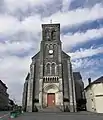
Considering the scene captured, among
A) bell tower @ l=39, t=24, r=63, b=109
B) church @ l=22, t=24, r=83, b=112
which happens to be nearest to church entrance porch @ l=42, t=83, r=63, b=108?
church @ l=22, t=24, r=83, b=112

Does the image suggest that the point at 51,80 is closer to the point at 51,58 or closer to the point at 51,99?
the point at 51,99

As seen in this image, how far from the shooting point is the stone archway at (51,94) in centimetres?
3944

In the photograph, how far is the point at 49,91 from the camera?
40.2 m

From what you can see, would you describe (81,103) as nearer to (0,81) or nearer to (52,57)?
(52,57)

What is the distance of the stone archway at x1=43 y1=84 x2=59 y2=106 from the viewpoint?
129 ft

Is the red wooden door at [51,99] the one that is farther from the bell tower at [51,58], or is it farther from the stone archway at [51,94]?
the bell tower at [51,58]

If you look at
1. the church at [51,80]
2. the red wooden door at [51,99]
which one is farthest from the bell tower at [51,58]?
the red wooden door at [51,99]

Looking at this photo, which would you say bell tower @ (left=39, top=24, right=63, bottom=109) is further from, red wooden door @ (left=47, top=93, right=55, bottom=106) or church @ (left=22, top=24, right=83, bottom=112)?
red wooden door @ (left=47, top=93, right=55, bottom=106)

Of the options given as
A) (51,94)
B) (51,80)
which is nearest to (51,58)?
(51,80)

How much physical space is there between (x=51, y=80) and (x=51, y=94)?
10.8 feet

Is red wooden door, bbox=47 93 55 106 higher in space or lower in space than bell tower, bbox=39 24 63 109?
lower

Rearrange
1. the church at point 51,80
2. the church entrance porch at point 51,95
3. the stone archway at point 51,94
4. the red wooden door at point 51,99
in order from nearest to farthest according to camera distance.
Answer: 1. the church at point 51,80
2. the church entrance porch at point 51,95
3. the stone archway at point 51,94
4. the red wooden door at point 51,99

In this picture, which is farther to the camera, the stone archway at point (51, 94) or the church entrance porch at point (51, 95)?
the stone archway at point (51, 94)

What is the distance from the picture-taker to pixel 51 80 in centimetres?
4031
